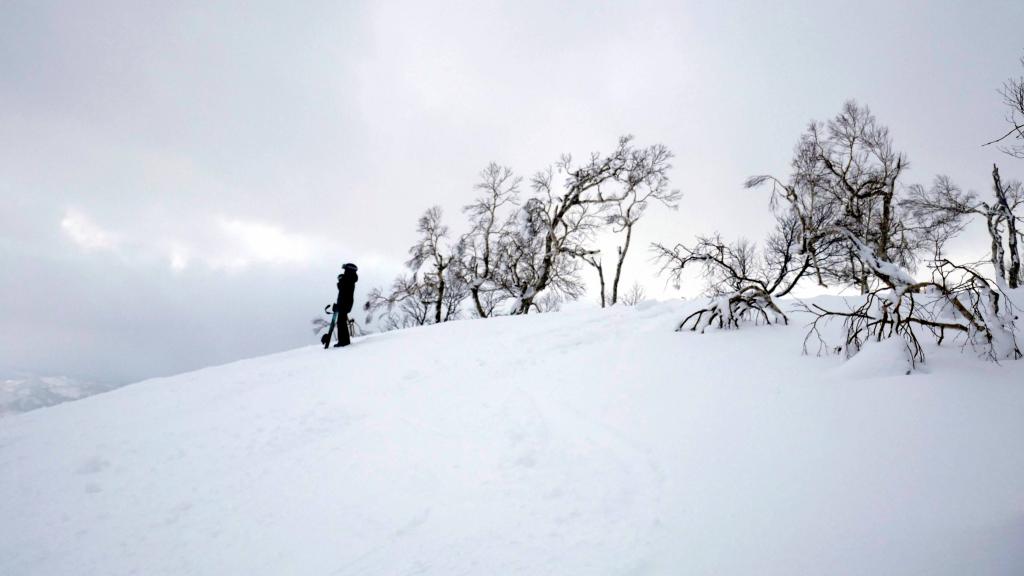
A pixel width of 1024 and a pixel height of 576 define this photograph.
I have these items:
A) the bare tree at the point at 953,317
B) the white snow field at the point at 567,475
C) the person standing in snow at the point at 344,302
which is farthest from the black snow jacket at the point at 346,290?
the bare tree at the point at 953,317

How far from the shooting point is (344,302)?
9.20 m

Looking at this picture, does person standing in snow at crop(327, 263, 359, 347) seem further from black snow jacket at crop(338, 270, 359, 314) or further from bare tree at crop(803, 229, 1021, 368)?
bare tree at crop(803, 229, 1021, 368)

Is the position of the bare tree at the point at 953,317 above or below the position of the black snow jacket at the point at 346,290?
below

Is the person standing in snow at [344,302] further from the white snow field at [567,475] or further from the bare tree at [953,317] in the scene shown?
the bare tree at [953,317]

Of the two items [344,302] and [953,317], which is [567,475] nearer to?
[953,317]

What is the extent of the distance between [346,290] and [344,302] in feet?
0.98

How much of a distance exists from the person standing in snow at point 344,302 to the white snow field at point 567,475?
3863mm

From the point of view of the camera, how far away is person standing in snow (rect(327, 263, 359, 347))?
360 inches

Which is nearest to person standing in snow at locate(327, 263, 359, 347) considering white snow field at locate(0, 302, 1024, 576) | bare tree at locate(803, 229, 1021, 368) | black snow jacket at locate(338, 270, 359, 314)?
black snow jacket at locate(338, 270, 359, 314)

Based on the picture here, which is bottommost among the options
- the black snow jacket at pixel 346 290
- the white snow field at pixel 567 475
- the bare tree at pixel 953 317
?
the white snow field at pixel 567 475

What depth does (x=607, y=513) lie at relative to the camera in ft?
8.63

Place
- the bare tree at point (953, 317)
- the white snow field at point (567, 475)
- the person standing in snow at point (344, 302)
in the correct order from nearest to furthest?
the white snow field at point (567, 475) → the bare tree at point (953, 317) → the person standing in snow at point (344, 302)

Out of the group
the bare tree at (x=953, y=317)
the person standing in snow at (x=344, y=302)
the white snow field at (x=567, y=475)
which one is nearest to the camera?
the white snow field at (x=567, y=475)

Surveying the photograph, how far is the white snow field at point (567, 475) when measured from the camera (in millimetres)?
2162
